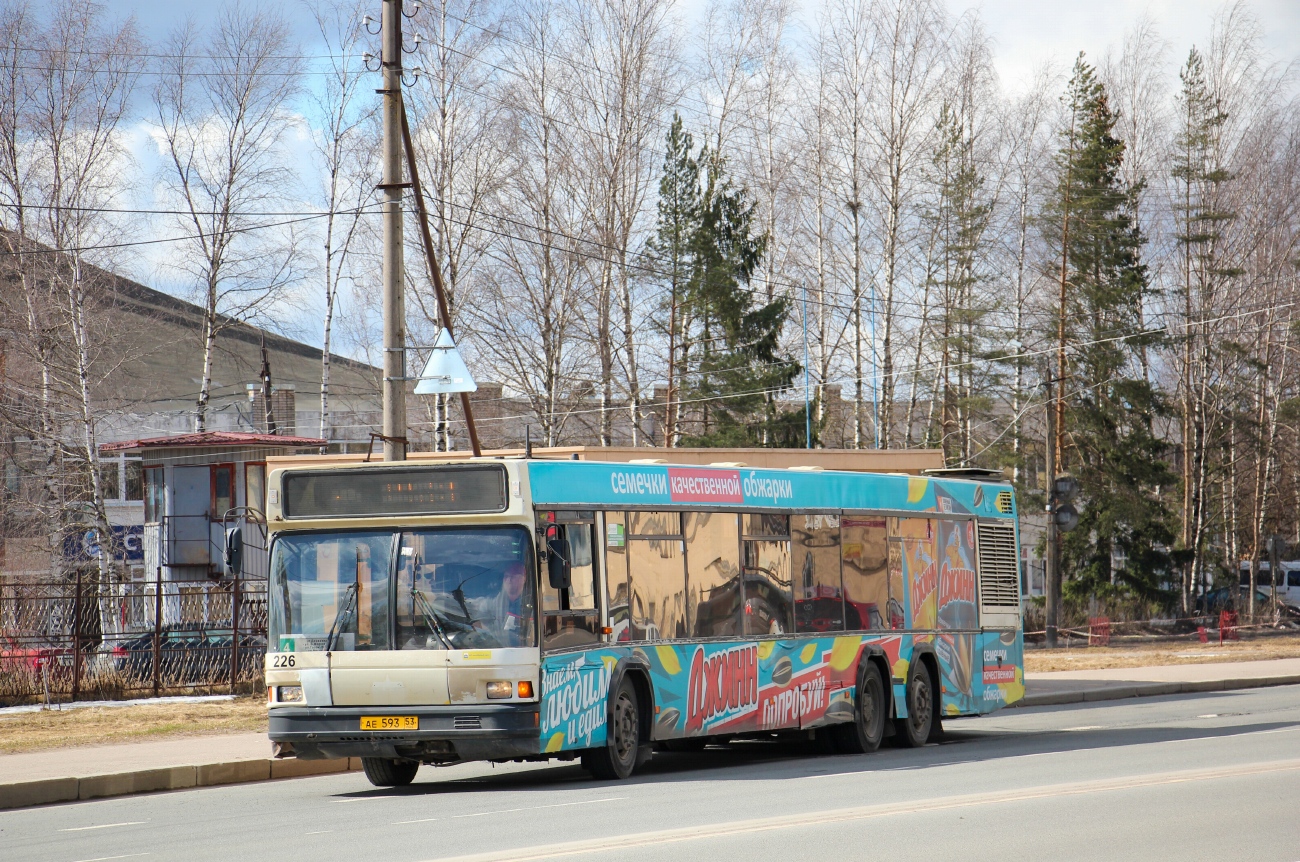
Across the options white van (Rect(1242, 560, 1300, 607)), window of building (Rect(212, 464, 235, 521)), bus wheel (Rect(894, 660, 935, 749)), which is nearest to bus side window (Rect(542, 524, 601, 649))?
bus wheel (Rect(894, 660, 935, 749))

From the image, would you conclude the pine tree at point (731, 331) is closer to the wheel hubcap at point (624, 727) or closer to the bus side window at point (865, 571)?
the bus side window at point (865, 571)

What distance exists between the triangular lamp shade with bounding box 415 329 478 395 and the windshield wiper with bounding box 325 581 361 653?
399 centimetres

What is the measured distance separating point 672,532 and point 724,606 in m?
1.08

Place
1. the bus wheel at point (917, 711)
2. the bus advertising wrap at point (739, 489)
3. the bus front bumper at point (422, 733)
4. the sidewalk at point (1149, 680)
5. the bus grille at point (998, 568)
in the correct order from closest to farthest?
the bus front bumper at point (422, 733)
the bus advertising wrap at point (739, 489)
the bus wheel at point (917, 711)
the bus grille at point (998, 568)
the sidewalk at point (1149, 680)

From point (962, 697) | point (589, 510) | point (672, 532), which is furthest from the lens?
point (962, 697)

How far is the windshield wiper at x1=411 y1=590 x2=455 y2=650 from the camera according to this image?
12188mm

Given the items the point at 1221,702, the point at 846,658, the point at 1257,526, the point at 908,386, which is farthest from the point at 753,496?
the point at 1257,526

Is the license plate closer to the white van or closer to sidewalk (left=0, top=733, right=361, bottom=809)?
sidewalk (left=0, top=733, right=361, bottom=809)

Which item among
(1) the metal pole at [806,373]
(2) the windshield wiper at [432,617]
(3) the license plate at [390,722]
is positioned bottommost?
(3) the license plate at [390,722]

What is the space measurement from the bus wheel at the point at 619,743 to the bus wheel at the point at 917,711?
488 centimetres

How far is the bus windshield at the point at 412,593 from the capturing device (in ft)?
40.0

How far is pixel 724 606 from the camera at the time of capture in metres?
14.7

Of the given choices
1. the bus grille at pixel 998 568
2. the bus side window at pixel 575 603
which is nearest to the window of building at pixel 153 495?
the bus grille at pixel 998 568

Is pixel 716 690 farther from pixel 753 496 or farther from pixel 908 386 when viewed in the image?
pixel 908 386
